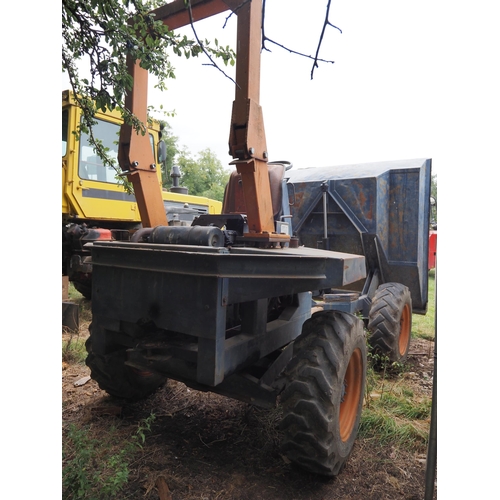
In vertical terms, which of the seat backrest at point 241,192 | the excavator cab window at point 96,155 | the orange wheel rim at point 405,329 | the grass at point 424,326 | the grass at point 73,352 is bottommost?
the grass at point 424,326

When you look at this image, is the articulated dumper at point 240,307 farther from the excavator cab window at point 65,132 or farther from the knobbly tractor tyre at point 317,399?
the excavator cab window at point 65,132

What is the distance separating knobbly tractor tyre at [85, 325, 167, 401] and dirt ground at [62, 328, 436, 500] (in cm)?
14

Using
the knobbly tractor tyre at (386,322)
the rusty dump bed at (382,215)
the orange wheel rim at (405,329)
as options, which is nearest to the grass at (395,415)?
the knobbly tractor tyre at (386,322)

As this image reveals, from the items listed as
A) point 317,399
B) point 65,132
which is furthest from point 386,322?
point 65,132

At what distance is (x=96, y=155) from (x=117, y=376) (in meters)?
3.80

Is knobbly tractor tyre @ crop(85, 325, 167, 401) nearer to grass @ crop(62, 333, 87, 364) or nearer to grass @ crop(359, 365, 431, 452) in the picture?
grass @ crop(62, 333, 87, 364)

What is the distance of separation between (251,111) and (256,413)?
2370mm

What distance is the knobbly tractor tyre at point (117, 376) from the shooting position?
9.97 feet

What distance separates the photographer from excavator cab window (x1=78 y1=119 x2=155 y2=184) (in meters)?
5.71

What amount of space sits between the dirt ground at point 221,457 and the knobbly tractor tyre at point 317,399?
19cm

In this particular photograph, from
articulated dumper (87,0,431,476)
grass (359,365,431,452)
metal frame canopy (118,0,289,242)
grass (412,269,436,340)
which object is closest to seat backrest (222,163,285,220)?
articulated dumper (87,0,431,476)

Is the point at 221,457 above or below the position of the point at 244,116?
below

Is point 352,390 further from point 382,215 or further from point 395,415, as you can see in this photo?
point 382,215

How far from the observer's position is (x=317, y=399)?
2.23m
